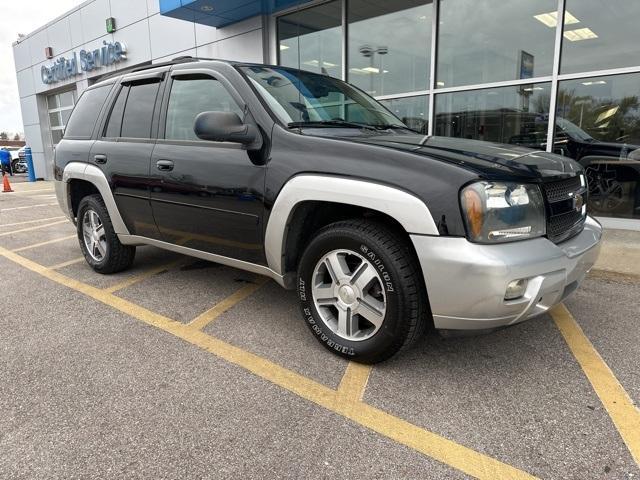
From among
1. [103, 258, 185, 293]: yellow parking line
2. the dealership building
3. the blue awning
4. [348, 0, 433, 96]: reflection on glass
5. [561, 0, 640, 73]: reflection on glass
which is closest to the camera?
[103, 258, 185, 293]: yellow parking line

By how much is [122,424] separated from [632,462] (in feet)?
7.45

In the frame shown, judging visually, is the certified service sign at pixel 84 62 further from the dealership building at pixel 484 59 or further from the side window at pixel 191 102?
the side window at pixel 191 102

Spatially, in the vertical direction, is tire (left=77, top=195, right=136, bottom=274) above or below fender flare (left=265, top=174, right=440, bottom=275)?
below

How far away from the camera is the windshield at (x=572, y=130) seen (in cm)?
655

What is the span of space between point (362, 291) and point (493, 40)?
636 centimetres

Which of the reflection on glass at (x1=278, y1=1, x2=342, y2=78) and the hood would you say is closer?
the hood

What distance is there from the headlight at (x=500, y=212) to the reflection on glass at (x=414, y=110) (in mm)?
5869

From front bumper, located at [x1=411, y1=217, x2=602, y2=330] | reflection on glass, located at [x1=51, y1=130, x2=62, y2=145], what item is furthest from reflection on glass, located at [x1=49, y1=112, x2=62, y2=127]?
front bumper, located at [x1=411, y1=217, x2=602, y2=330]

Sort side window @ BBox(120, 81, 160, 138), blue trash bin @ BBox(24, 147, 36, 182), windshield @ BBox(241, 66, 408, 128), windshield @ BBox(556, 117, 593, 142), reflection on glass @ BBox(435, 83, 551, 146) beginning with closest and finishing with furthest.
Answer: windshield @ BBox(241, 66, 408, 128), side window @ BBox(120, 81, 160, 138), windshield @ BBox(556, 117, 593, 142), reflection on glass @ BBox(435, 83, 551, 146), blue trash bin @ BBox(24, 147, 36, 182)

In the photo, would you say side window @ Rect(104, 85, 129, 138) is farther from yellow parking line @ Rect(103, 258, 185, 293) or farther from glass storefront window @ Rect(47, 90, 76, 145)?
glass storefront window @ Rect(47, 90, 76, 145)

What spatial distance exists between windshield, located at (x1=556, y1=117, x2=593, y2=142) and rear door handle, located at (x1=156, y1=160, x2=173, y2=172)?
227 inches

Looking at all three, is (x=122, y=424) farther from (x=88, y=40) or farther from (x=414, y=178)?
(x=88, y=40)

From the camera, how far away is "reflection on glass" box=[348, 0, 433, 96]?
7973 mm

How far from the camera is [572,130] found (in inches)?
261
